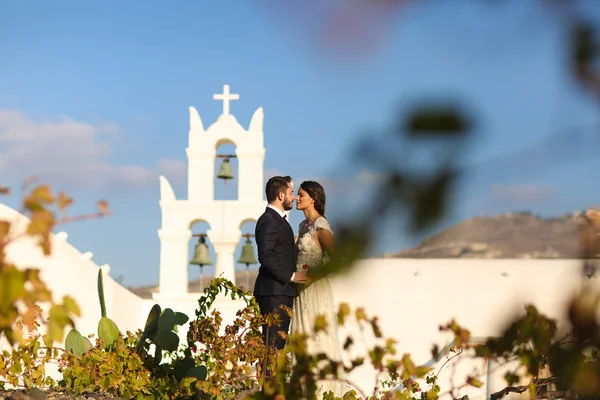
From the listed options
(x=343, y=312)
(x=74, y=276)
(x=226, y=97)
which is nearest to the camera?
(x=343, y=312)

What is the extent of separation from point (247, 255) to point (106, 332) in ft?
27.1

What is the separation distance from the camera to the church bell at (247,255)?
1402 centimetres

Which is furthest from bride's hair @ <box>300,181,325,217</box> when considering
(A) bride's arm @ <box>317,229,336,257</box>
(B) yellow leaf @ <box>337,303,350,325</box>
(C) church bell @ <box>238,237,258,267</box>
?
(C) church bell @ <box>238,237,258,267</box>

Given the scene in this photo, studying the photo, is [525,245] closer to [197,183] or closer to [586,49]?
[586,49]

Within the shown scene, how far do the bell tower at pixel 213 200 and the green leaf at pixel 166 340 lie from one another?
8539mm

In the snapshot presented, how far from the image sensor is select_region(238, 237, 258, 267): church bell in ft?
46.0

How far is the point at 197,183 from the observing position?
Result: 14586 millimetres

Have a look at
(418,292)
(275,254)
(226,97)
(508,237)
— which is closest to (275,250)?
(275,254)

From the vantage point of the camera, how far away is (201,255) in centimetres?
1453

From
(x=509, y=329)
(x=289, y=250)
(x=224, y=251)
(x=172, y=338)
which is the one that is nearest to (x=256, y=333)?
(x=289, y=250)

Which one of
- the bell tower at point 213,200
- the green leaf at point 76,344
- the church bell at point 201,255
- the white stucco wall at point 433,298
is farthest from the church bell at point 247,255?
the green leaf at point 76,344

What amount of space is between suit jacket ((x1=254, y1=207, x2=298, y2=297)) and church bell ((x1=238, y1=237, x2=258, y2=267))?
875cm

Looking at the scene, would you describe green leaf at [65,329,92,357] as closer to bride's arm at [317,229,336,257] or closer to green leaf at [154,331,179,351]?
green leaf at [154,331,179,351]

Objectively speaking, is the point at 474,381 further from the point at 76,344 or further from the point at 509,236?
the point at 76,344
